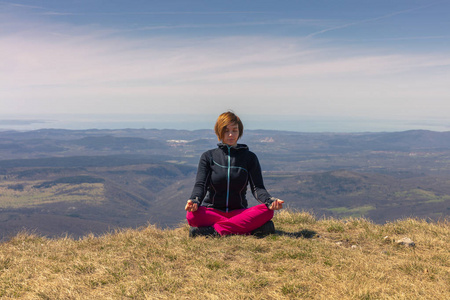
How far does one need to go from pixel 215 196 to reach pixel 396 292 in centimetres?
563

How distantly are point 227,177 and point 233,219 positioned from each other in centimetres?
131

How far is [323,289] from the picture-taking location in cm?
583

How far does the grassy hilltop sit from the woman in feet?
1.81

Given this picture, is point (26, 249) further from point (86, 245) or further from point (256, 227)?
point (256, 227)

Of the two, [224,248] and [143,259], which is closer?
[143,259]

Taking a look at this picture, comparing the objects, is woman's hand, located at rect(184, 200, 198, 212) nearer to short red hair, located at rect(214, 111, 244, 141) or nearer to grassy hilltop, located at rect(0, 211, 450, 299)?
grassy hilltop, located at rect(0, 211, 450, 299)

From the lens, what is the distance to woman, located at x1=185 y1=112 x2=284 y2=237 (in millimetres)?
9562

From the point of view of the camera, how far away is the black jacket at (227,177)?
31.4 feet

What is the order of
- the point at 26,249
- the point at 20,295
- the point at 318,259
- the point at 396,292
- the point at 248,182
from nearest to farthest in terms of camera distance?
1. the point at 396,292
2. the point at 20,295
3. the point at 318,259
4. the point at 26,249
5. the point at 248,182

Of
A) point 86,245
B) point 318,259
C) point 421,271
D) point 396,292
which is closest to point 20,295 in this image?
point 86,245

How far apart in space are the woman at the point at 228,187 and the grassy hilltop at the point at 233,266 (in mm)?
552

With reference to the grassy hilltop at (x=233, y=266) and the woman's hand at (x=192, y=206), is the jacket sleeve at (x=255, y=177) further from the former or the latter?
the woman's hand at (x=192, y=206)

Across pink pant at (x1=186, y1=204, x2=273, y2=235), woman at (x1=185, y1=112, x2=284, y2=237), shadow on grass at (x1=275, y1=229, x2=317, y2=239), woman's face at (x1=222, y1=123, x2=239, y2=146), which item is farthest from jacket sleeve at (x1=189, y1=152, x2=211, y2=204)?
shadow on grass at (x1=275, y1=229, x2=317, y2=239)

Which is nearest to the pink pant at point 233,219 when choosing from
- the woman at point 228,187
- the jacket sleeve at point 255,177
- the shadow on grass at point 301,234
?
the woman at point 228,187
